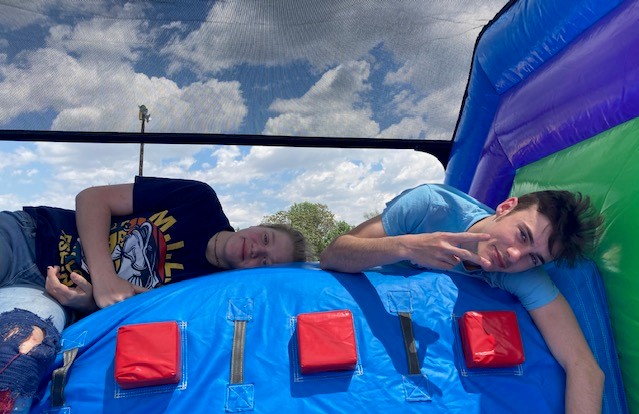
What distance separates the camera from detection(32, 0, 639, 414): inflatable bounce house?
1.28 m

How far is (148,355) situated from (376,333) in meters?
0.58

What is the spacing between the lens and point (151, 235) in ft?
5.55

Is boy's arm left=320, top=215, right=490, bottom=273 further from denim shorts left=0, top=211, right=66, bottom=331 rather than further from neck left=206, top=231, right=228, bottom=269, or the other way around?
denim shorts left=0, top=211, right=66, bottom=331

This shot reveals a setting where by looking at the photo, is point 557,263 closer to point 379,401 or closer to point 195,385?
point 379,401

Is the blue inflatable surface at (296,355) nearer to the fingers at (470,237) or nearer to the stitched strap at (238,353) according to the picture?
the stitched strap at (238,353)

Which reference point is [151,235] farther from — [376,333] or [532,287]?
[532,287]

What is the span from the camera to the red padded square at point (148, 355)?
49.2 inches

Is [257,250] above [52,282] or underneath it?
above

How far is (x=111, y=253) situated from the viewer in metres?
1.68

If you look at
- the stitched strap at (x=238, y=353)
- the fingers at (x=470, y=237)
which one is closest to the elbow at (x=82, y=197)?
the stitched strap at (x=238, y=353)

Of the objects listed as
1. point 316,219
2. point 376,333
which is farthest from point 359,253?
point 316,219

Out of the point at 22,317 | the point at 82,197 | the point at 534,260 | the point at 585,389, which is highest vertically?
the point at 82,197

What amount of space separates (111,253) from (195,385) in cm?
61

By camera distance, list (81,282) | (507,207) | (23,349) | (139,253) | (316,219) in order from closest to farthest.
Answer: (23,349), (507,207), (81,282), (139,253), (316,219)
